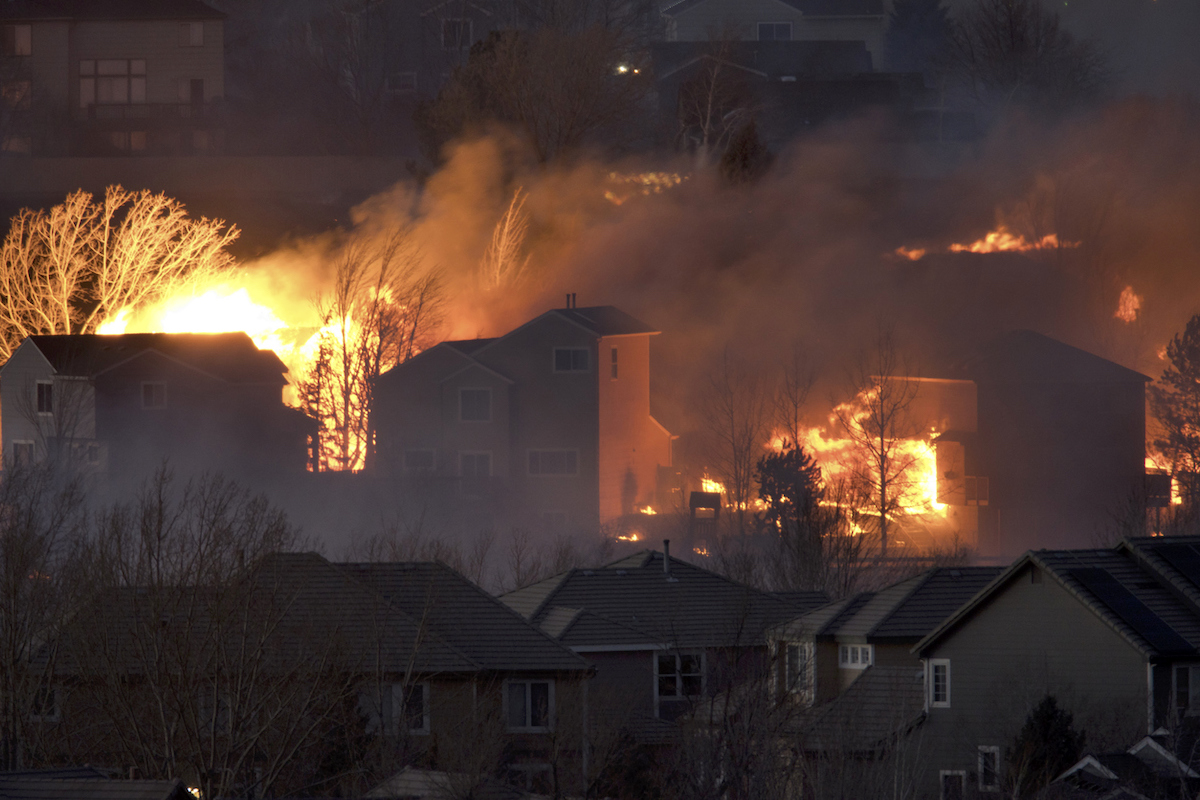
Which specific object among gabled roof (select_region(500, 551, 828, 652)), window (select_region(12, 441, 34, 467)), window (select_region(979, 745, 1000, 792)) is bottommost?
window (select_region(979, 745, 1000, 792))

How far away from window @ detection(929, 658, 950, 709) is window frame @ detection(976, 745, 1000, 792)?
1307 millimetres

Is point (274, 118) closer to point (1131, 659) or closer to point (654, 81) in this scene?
point (654, 81)

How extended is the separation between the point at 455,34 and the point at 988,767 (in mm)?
74116

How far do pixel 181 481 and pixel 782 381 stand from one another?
2581 centimetres

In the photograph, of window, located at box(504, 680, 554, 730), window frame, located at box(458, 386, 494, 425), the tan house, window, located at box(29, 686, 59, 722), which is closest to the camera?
window, located at box(29, 686, 59, 722)

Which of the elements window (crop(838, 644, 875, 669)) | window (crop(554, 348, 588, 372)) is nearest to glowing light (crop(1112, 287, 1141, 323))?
window (crop(554, 348, 588, 372))

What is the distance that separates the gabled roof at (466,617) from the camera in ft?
99.1

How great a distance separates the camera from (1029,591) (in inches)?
1204

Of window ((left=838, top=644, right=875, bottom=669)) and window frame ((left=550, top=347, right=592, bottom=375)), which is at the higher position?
window frame ((left=550, top=347, right=592, bottom=375))

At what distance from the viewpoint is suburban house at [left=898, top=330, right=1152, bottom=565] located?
2482 inches

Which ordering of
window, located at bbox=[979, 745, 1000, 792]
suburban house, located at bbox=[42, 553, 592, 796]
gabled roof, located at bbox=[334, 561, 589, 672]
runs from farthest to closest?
gabled roof, located at bbox=[334, 561, 589, 672] < window, located at bbox=[979, 745, 1000, 792] < suburban house, located at bbox=[42, 553, 592, 796]

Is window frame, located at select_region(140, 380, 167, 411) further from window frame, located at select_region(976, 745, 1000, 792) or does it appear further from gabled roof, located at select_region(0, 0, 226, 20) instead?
window frame, located at select_region(976, 745, 1000, 792)

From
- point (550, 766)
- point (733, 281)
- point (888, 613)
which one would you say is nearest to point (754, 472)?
point (733, 281)

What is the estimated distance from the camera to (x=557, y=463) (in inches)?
2490
